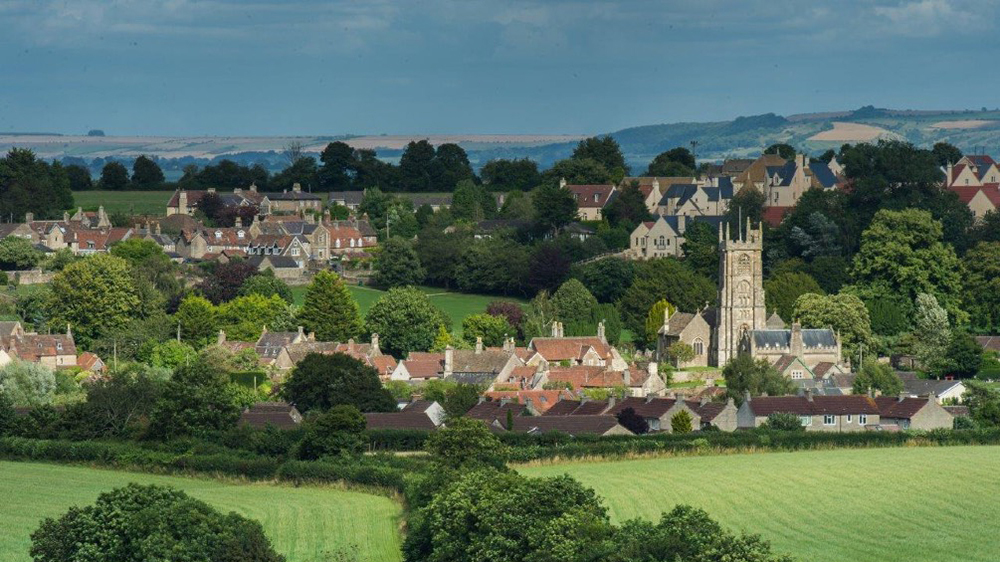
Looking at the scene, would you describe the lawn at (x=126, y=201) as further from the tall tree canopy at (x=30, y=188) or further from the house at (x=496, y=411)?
the house at (x=496, y=411)

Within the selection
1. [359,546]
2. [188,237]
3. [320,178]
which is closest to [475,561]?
[359,546]

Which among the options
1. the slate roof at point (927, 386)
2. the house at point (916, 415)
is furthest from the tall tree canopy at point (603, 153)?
the house at point (916, 415)

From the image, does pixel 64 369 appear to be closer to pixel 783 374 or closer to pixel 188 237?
pixel 783 374

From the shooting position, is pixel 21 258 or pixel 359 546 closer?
pixel 359 546

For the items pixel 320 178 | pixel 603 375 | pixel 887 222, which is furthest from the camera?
pixel 320 178

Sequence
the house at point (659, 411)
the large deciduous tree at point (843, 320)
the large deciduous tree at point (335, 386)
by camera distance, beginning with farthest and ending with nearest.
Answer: the large deciduous tree at point (843, 320) → the large deciduous tree at point (335, 386) → the house at point (659, 411)

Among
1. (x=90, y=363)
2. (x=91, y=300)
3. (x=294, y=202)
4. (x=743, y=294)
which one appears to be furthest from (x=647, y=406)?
(x=294, y=202)

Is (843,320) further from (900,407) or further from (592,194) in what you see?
(592,194)

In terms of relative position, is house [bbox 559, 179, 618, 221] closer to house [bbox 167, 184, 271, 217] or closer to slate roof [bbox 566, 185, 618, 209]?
slate roof [bbox 566, 185, 618, 209]
